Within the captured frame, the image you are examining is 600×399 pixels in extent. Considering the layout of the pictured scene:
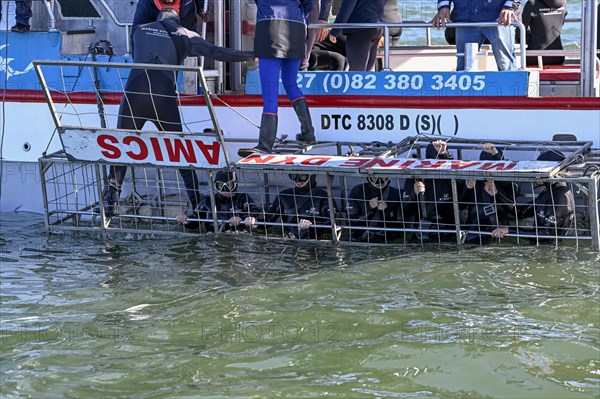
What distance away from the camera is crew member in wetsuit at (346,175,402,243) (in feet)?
29.1

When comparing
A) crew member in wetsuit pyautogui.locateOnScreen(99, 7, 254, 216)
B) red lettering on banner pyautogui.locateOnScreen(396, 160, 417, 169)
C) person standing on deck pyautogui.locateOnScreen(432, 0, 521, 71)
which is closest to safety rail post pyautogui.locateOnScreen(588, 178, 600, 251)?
red lettering on banner pyautogui.locateOnScreen(396, 160, 417, 169)

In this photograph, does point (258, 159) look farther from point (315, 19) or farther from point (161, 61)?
point (315, 19)

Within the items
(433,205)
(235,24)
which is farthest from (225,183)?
(235,24)

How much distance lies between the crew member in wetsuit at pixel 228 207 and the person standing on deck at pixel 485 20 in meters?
2.26

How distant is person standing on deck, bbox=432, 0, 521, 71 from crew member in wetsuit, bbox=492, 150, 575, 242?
147 centimetres

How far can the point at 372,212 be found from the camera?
29.7 ft

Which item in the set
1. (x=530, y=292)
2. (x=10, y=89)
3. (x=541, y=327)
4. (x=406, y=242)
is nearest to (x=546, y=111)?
(x=406, y=242)

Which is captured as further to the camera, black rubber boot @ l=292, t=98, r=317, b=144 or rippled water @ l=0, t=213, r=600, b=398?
black rubber boot @ l=292, t=98, r=317, b=144

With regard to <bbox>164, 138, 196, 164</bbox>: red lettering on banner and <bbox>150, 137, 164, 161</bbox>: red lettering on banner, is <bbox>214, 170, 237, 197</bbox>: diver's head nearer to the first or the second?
<bbox>164, 138, 196, 164</bbox>: red lettering on banner

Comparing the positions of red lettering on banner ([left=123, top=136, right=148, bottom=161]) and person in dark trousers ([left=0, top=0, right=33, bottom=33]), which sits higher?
person in dark trousers ([left=0, top=0, right=33, bottom=33])

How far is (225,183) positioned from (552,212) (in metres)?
2.73

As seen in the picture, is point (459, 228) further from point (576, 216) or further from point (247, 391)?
point (247, 391)

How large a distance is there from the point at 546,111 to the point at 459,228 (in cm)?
149

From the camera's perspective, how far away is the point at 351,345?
20.8 ft
